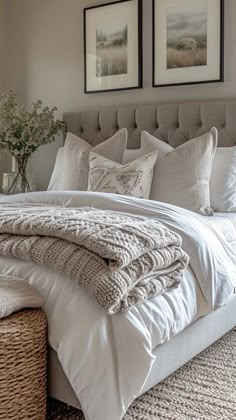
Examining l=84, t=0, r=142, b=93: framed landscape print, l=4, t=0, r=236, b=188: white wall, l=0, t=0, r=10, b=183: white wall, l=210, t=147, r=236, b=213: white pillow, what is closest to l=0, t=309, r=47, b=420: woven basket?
l=210, t=147, r=236, b=213: white pillow

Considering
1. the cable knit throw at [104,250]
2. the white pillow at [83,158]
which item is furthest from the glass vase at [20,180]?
the cable knit throw at [104,250]

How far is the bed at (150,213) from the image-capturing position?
1.96m

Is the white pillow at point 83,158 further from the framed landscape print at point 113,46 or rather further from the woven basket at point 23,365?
the woven basket at point 23,365

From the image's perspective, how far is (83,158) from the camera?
3.79m

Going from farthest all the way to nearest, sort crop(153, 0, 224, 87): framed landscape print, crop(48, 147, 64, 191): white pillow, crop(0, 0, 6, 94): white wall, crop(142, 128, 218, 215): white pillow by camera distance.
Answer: crop(0, 0, 6, 94): white wall, crop(48, 147, 64, 191): white pillow, crop(153, 0, 224, 87): framed landscape print, crop(142, 128, 218, 215): white pillow

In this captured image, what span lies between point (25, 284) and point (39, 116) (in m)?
2.53

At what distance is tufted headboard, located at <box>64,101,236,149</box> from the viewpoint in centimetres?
359

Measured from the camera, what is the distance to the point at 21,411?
1.79 m

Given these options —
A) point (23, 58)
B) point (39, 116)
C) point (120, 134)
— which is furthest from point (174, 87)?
point (23, 58)

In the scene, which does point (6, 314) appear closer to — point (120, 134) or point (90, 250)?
point (90, 250)

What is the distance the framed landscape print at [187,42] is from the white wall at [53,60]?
0.10m

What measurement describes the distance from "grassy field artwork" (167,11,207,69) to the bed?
1.10ft

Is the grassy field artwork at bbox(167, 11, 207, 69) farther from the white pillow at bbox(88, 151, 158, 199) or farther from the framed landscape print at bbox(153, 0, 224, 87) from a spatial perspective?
the white pillow at bbox(88, 151, 158, 199)

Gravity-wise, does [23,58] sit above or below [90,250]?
above
